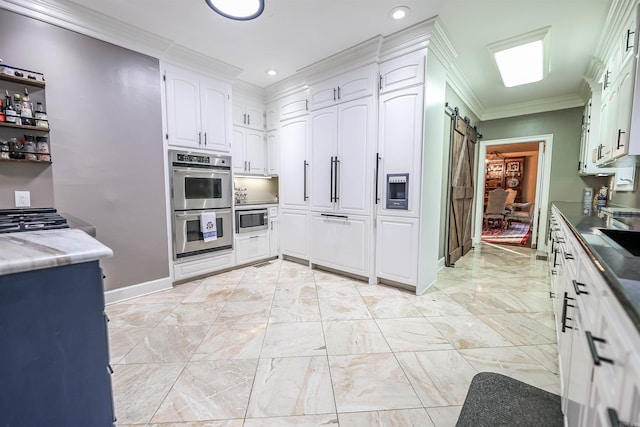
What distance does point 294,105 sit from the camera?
3898mm

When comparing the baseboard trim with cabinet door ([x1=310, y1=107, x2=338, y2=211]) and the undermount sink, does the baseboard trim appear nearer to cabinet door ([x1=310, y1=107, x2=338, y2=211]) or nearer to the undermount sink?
cabinet door ([x1=310, y1=107, x2=338, y2=211])

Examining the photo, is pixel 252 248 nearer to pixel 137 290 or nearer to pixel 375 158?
pixel 137 290

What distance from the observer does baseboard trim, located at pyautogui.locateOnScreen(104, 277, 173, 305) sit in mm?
2639

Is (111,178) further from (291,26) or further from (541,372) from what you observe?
(541,372)

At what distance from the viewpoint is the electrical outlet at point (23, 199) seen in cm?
215

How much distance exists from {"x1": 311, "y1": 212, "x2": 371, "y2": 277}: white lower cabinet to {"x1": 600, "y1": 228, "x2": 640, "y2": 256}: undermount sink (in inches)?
77.4

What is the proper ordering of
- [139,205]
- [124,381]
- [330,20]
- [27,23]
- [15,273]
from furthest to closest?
[139,205] → [330,20] → [27,23] → [124,381] → [15,273]

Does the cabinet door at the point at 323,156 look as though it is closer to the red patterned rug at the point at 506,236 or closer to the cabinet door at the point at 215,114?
the cabinet door at the point at 215,114

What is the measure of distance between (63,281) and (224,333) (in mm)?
1495

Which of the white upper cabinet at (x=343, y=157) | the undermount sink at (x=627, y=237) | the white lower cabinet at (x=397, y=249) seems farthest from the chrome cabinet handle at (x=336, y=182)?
the undermount sink at (x=627, y=237)

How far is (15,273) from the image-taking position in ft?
2.46

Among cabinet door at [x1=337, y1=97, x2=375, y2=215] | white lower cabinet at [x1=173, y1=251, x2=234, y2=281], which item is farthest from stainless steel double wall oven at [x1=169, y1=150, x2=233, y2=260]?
cabinet door at [x1=337, y1=97, x2=375, y2=215]

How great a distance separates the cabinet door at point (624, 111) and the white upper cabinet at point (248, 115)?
4.05 meters

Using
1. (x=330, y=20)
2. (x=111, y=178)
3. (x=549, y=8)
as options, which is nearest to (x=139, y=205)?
(x=111, y=178)
